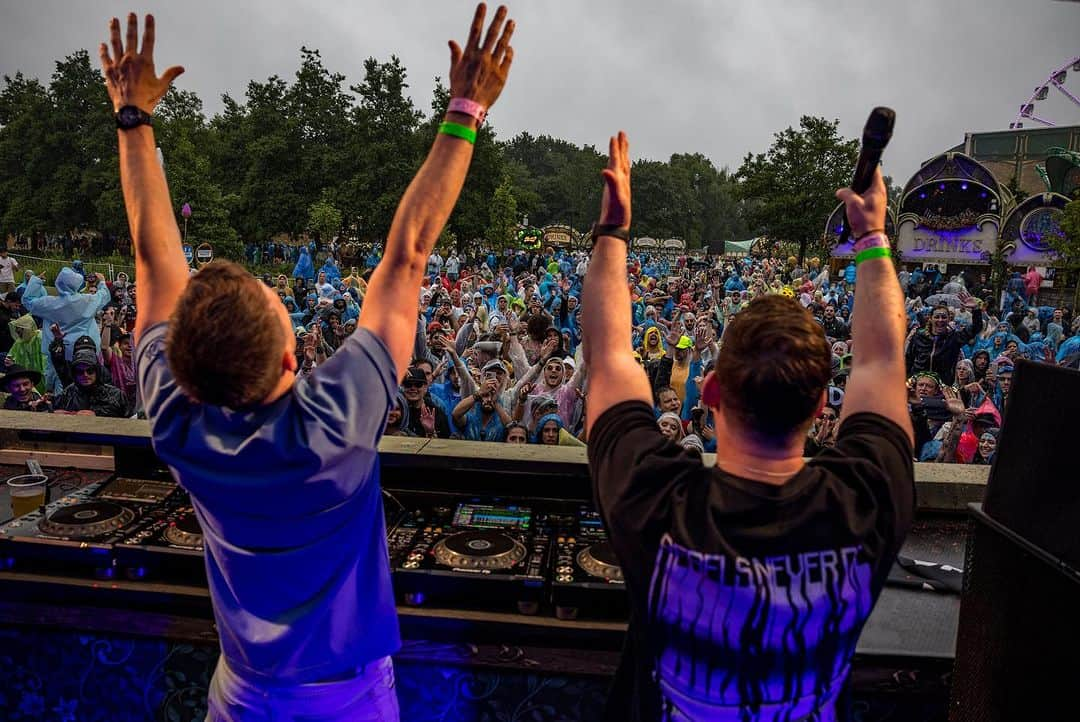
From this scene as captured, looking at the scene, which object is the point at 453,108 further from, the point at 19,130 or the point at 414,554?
the point at 19,130

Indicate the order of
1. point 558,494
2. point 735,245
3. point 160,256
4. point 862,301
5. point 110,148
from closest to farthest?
point 862,301 → point 160,256 → point 558,494 → point 110,148 → point 735,245

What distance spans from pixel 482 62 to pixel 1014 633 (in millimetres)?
1903

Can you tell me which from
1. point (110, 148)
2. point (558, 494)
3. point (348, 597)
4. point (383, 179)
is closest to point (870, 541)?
point (348, 597)

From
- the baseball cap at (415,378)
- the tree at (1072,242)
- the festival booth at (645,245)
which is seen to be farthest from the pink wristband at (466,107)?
the festival booth at (645,245)

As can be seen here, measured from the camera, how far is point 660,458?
121 centimetres

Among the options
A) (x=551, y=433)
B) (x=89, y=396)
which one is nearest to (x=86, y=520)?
(x=551, y=433)

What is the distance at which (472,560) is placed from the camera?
2.36 metres

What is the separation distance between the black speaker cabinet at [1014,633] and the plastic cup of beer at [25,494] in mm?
3219

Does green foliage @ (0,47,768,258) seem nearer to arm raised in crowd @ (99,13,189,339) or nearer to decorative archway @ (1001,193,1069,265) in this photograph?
decorative archway @ (1001,193,1069,265)

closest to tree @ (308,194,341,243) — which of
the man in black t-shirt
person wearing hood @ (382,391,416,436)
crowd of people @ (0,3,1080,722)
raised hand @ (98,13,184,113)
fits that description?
person wearing hood @ (382,391,416,436)

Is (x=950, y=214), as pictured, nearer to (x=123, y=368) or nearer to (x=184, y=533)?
(x=123, y=368)

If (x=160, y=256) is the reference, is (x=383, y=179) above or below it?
above

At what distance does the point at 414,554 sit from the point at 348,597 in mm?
949

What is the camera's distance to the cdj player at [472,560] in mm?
2285
